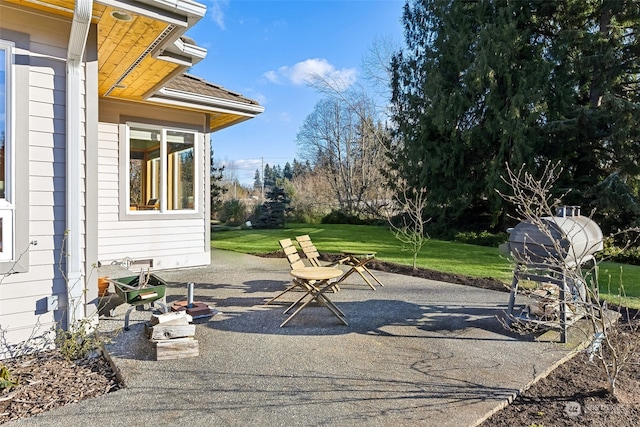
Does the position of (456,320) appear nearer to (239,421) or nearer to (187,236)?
(239,421)

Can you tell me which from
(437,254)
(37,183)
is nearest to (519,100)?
(437,254)

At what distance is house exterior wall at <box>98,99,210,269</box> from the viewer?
21.9 feet

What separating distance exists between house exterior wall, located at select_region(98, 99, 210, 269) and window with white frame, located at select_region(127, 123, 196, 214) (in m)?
0.11

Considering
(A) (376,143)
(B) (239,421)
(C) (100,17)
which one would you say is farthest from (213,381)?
(A) (376,143)

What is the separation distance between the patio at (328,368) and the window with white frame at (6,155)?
135 centimetres

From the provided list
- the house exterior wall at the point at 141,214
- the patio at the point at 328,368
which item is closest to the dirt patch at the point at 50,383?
the patio at the point at 328,368

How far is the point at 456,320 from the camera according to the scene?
4750mm

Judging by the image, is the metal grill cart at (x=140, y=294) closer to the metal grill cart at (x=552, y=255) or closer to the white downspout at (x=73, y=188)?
the white downspout at (x=73, y=188)

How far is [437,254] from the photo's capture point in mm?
10422

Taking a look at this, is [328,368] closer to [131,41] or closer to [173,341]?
[173,341]

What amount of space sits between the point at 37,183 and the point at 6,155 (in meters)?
0.33

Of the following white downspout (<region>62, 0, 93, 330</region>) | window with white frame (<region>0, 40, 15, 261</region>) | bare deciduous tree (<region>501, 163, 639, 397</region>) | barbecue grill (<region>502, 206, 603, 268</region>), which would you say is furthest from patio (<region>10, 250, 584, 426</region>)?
window with white frame (<region>0, 40, 15, 261</region>)

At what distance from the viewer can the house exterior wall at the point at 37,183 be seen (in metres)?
3.42

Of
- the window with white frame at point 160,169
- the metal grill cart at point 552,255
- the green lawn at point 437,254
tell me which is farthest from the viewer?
the green lawn at point 437,254
